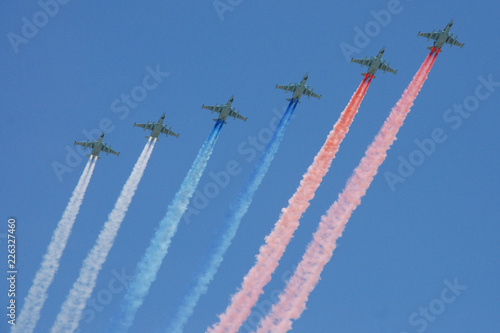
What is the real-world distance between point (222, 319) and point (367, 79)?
30581 mm

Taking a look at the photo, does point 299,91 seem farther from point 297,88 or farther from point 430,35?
point 430,35

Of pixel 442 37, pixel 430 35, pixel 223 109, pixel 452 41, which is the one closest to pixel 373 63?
pixel 430 35

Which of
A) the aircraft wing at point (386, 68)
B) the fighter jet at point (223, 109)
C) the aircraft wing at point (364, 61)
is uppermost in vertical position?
the aircraft wing at point (386, 68)

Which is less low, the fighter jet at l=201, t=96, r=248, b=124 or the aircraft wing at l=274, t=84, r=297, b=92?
the aircraft wing at l=274, t=84, r=297, b=92

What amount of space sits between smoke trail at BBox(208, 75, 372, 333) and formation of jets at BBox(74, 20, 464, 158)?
1.91 m

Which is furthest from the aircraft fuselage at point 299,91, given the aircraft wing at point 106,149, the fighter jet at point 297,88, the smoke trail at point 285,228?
the aircraft wing at point 106,149

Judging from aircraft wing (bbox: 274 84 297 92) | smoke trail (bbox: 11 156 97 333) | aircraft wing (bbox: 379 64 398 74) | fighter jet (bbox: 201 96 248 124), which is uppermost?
aircraft wing (bbox: 379 64 398 74)

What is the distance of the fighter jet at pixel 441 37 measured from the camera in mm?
79000

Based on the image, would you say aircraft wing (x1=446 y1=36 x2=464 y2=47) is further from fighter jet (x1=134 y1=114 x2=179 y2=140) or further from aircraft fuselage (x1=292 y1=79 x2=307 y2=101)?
fighter jet (x1=134 y1=114 x2=179 y2=140)

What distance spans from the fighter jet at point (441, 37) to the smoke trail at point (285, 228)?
25.2ft

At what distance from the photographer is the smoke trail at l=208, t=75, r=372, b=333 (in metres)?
75.6

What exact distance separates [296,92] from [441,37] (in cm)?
1684

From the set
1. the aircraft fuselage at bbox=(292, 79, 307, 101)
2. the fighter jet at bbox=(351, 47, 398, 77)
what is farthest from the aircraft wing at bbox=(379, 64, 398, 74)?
the aircraft fuselage at bbox=(292, 79, 307, 101)

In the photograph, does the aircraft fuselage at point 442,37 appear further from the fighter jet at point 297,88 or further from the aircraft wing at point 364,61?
the fighter jet at point 297,88
